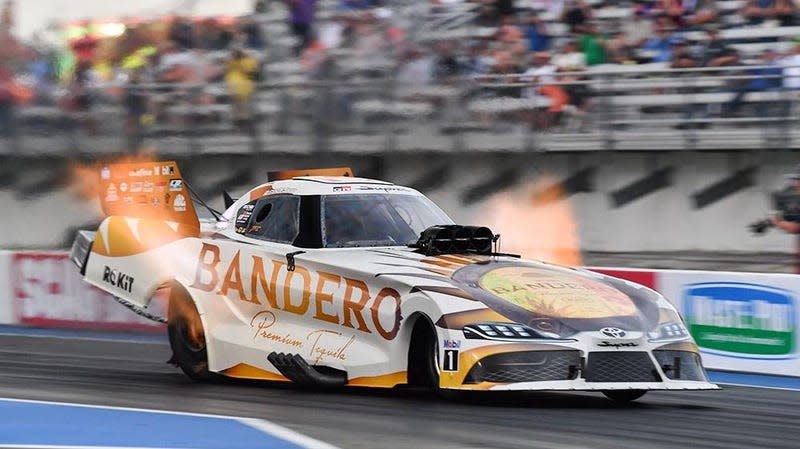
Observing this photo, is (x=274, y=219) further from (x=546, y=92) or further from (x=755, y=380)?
(x=546, y=92)

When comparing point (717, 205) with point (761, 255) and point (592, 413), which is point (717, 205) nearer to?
point (761, 255)

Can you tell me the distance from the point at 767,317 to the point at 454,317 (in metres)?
4.20

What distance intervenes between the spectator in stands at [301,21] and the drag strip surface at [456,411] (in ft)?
24.5

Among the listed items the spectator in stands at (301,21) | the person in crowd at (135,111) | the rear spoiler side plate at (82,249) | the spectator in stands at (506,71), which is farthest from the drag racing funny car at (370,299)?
the person in crowd at (135,111)

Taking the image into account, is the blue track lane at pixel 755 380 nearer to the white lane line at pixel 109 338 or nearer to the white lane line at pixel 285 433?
the white lane line at pixel 285 433

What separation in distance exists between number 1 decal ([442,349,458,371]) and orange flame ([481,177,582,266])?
8.56 meters

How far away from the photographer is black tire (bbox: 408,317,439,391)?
8.44 metres

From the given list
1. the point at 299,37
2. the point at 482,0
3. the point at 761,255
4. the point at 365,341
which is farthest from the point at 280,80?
the point at 365,341

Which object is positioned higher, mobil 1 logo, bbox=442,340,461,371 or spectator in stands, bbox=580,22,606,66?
spectator in stands, bbox=580,22,606,66

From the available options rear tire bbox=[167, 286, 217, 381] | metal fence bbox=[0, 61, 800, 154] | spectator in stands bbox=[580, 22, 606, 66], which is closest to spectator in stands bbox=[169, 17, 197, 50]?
metal fence bbox=[0, 61, 800, 154]

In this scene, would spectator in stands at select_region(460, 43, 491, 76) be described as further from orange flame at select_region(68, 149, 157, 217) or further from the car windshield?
the car windshield

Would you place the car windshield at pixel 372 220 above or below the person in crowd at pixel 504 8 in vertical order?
below

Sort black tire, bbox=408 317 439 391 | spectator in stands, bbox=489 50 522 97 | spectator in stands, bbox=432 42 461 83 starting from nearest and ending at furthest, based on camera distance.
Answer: black tire, bbox=408 317 439 391, spectator in stands, bbox=489 50 522 97, spectator in stands, bbox=432 42 461 83

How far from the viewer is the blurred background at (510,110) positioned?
51.1 ft
